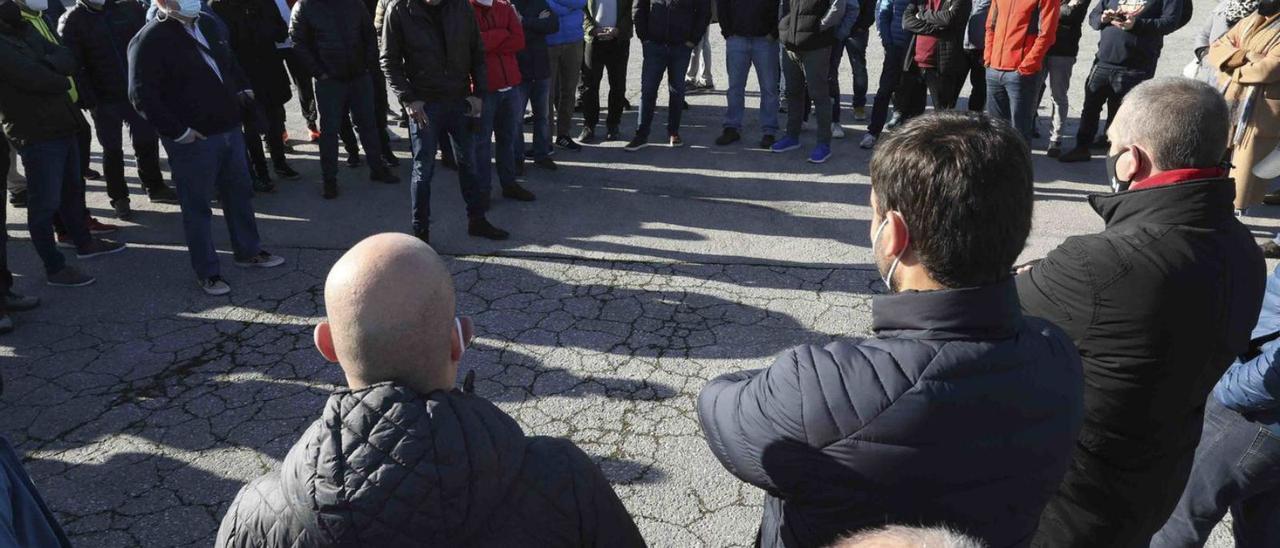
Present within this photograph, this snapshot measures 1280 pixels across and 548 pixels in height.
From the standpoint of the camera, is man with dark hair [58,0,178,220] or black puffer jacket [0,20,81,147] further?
man with dark hair [58,0,178,220]

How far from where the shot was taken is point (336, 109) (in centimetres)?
714

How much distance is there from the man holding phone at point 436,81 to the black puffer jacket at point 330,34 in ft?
3.46

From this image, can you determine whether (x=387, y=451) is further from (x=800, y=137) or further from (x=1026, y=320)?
(x=800, y=137)

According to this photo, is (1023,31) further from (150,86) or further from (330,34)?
(150,86)

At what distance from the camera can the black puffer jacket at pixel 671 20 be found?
8023mm

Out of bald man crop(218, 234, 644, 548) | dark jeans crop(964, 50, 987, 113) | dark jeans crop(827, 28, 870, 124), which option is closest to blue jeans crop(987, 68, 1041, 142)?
dark jeans crop(964, 50, 987, 113)

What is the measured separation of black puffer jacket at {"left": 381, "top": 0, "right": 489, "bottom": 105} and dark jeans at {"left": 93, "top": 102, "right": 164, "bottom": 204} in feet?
7.18

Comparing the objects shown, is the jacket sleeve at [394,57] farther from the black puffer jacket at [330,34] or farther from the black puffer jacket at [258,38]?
the black puffer jacket at [258,38]

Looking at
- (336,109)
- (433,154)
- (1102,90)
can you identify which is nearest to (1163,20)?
(1102,90)

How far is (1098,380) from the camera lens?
2303 millimetres

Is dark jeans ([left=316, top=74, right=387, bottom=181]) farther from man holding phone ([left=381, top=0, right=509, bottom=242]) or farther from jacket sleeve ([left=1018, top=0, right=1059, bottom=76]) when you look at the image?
jacket sleeve ([left=1018, top=0, right=1059, bottom=76])

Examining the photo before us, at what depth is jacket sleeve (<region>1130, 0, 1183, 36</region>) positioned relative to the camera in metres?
7.30

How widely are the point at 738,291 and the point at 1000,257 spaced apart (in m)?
4.01

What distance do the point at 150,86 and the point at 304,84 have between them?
2913 mm
